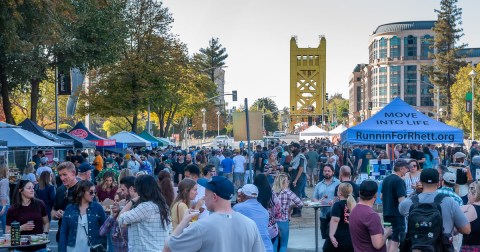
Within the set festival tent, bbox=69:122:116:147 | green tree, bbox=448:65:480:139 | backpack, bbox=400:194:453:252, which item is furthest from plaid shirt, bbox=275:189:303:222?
green tree, bbox=448:65:480:139

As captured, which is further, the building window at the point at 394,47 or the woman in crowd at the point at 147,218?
the building window at the point at 394,47

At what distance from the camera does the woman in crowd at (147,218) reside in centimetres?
758

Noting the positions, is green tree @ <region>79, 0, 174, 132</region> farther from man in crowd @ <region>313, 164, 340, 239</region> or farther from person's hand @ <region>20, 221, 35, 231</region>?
person's hand @ <region>20, 221, 35, 231</region>

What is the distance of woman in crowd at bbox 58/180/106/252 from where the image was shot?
346 inches

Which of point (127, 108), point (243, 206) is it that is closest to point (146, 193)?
point (243, 206)

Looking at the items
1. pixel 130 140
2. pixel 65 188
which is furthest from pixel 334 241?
pixel 130 140

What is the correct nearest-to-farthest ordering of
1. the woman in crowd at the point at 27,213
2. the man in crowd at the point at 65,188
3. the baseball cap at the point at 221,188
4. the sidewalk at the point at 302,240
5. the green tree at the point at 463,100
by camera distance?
the baseball cap at the point at 221,188 → the woman in crowd at the point at 27,213 → the man in crowd at the point at 65,188 → the sidewalk at the point at 302,240 → the green tree at the point at 463,100

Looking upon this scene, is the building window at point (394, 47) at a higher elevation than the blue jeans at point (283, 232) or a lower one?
higher

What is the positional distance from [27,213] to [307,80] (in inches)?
4640

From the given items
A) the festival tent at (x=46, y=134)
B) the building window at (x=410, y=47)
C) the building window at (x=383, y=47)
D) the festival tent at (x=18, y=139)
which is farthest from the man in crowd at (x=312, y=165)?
the building window at (x=383, y=47)

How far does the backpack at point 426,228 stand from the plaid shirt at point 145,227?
2.34 metres

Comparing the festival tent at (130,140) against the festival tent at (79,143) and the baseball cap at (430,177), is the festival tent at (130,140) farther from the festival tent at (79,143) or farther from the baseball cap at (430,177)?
the baseball cap at (430,177)

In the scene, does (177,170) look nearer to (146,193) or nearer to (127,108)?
(146,193)

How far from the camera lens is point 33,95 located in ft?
123
